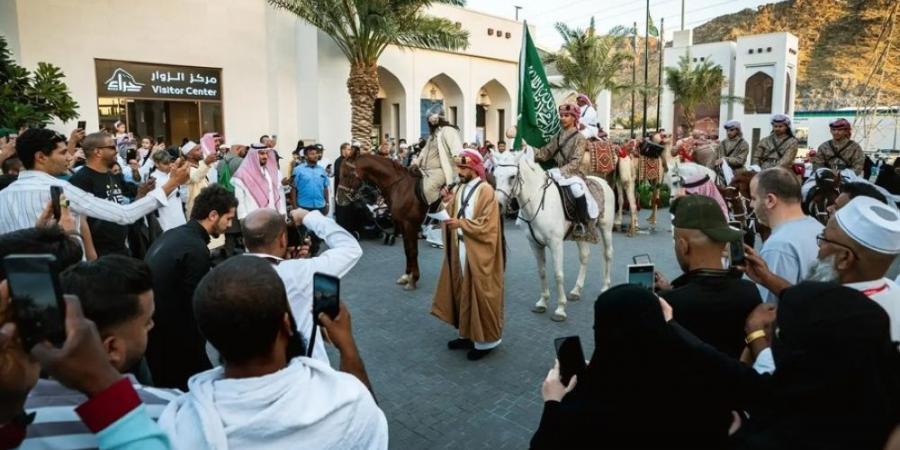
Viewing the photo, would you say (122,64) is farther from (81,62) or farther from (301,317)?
(301,317)

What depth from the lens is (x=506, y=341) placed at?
5969mm

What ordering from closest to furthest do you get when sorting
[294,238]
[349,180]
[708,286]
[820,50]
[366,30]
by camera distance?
[708,286] < [294,238] < [349,180] < [366,30] < [820,50]

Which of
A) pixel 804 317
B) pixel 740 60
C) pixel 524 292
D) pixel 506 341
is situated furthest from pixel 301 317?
pixel 740 60

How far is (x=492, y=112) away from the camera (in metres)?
27.3

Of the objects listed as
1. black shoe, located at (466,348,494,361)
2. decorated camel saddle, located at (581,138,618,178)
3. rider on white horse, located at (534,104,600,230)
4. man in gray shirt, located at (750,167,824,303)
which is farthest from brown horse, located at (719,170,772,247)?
man in gray shirt, located at (750,167,824,303)

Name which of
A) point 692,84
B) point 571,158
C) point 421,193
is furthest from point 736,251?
point 692,84

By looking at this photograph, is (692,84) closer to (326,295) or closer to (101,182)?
(101,182)

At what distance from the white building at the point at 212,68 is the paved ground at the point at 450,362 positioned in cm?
1061

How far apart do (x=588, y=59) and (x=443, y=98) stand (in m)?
6.97

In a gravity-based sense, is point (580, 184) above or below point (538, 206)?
above

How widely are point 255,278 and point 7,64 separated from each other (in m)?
13.1

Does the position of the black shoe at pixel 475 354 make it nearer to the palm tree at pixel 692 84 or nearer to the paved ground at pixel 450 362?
the paved ground at pixel 450 362

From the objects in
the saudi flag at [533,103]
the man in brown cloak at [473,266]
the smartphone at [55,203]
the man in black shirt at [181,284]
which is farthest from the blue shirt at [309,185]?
the smartphone at [55,203]

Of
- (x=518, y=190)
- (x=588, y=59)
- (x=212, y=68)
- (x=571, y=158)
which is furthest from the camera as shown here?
(x=588, y=59)
